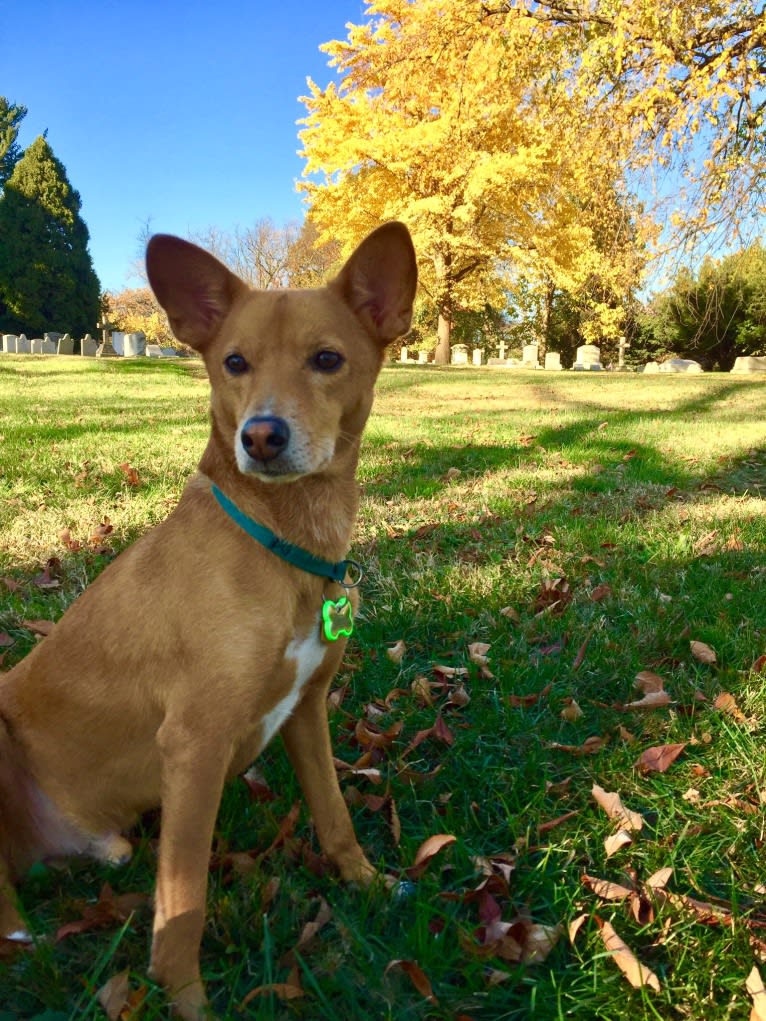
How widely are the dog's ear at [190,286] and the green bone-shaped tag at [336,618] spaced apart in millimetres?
1045

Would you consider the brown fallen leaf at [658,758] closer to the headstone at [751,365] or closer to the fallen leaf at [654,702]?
the fallen leaf at [654,702]

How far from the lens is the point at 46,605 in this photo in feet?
12.7

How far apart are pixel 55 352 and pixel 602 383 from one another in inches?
1105

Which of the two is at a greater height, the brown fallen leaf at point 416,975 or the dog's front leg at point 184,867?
the dog's front leg at point 184,867

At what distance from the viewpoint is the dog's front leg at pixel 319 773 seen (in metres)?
2.31

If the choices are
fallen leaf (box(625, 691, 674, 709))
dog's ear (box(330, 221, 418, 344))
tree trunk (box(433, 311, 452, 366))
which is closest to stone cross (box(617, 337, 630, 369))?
tree trunk (box(433, 311, 452, 366))

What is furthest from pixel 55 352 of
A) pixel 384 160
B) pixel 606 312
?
pixel 606 312

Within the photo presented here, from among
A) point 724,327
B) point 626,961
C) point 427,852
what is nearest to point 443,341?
point 724,327

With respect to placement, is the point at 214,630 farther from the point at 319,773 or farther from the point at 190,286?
the point at 190,286

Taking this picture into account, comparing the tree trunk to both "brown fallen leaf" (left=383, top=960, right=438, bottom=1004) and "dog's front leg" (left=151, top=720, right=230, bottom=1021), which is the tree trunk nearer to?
"dog's front leg" (left=151, top=720, right=230, bottom=1021)

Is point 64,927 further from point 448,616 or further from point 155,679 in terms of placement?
point 448,616

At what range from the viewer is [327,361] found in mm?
2320

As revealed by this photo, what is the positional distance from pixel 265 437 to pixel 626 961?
171 cm

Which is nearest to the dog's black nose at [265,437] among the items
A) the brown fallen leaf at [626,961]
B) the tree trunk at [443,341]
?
the brown fallen leaf at [626,961]
